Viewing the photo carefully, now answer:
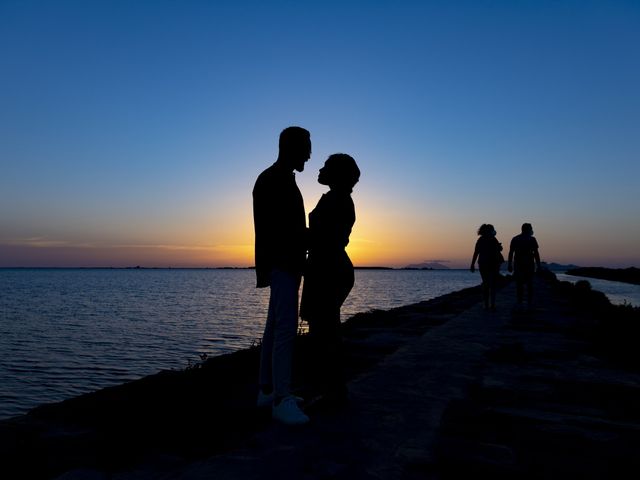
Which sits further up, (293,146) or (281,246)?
(293,146)

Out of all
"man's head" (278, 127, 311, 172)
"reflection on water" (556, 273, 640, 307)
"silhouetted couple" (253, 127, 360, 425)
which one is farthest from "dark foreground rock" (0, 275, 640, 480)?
"reflection on water" (556, 273, 640, 307)

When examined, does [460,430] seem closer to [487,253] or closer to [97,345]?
[487,253]

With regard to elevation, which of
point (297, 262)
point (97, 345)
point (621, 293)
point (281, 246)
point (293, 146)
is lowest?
point (97, 345)

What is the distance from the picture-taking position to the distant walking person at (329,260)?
12.4 ft

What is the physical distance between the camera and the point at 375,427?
3.17 m

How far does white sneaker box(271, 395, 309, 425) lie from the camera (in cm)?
326

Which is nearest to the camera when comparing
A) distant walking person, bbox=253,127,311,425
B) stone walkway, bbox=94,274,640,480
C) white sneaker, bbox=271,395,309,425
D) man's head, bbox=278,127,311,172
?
stone walkway, bbox=94,274,640,480

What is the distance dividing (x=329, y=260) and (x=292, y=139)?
971 millimetres

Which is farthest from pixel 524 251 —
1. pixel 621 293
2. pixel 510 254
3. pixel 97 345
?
pixel 621 293

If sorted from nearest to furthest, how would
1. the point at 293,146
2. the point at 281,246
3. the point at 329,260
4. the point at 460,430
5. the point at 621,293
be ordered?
the point at 460,430 < the point at 281,246 < the point at 293,146 < the point at 329,260 < the point at 621,293

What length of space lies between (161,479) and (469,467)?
155 centimetres

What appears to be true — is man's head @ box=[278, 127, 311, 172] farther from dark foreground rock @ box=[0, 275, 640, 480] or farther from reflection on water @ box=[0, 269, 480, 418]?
reflection on water @ box=[0, 269, 480, 418]

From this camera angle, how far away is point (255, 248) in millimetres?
3576

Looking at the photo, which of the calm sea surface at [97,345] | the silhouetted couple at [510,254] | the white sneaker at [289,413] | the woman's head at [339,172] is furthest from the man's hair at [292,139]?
the silhouetted couple at [510,254]
